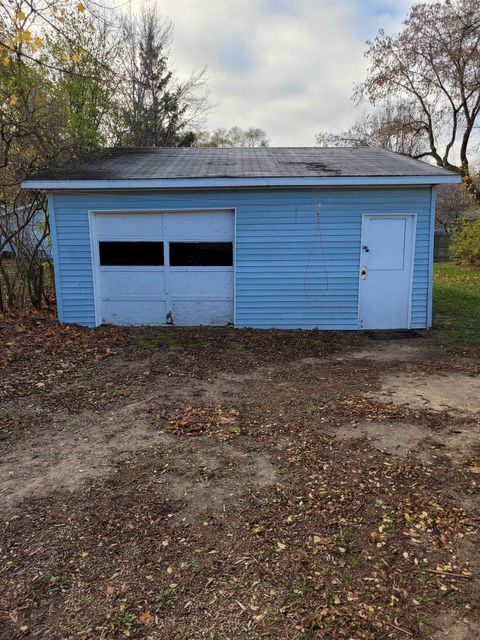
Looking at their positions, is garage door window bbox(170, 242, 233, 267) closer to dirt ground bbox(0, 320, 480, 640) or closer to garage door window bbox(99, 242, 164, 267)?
garage door window bbox(99, 242, 164, 267)

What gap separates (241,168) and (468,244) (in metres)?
14.6

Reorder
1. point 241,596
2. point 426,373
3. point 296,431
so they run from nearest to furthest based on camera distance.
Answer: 1. point 241,596
2. point 296,431
3. point 426,373

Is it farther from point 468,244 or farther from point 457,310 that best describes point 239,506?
point 468,244

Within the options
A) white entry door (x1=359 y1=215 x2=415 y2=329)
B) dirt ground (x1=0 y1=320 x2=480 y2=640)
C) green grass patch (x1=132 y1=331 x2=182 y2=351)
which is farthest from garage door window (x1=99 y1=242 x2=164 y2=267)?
white entry door (x1=359 y1=215 x2=415 y2=329)

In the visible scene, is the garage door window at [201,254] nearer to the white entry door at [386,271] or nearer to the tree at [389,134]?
the white entry door at [386,271]

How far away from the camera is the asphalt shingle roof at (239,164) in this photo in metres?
7.36

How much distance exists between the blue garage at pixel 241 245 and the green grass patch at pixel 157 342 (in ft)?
2.80

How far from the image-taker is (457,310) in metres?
9.58

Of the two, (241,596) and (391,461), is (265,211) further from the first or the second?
(241,596)

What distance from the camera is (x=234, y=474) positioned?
3.13 metres

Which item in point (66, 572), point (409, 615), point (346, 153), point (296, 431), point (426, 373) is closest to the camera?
point (409, 615)

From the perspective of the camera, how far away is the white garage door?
782 centimetres

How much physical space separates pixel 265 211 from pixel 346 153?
10.2 ft

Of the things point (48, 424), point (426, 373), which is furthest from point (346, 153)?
point (48, 424)
